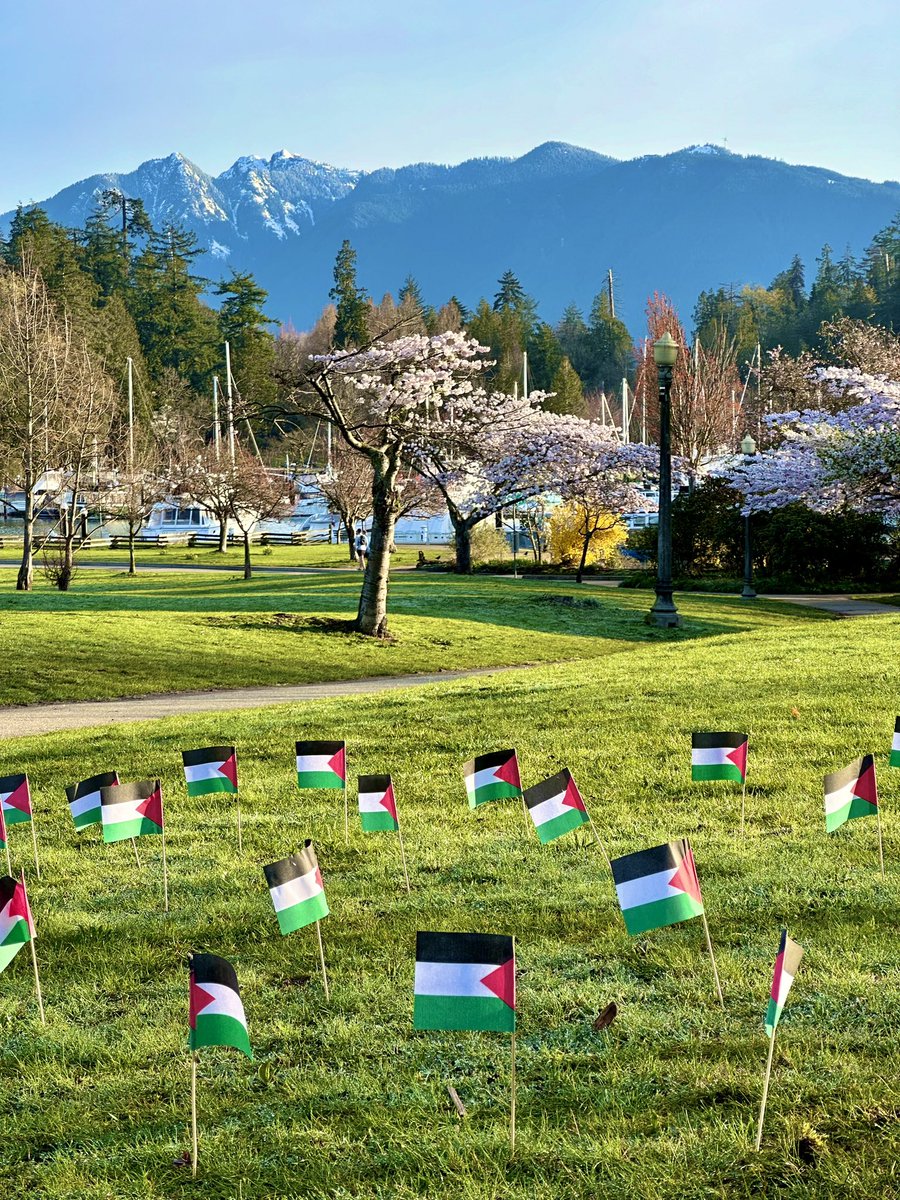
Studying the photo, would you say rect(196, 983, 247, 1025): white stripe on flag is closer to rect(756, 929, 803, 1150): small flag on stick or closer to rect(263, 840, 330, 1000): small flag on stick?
rect(263, 840, 330, 1000): small flag on stick

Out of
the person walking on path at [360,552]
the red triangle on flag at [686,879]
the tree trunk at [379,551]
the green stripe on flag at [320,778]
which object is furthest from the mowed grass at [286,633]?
the red triangle on flag at [686,879]

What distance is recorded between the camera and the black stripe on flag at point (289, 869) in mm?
3814

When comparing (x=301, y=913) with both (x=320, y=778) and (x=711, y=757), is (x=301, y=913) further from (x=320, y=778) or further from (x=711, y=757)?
(x=711, y=757)

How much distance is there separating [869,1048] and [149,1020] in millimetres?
2526

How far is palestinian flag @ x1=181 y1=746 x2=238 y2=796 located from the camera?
5.97m

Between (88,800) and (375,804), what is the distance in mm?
1448

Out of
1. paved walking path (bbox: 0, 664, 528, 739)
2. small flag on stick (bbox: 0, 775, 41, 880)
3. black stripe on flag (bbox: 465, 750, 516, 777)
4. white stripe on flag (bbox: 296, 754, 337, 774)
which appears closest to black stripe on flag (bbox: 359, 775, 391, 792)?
black stripe on flag (bbox: 465, 750, 516, 777)

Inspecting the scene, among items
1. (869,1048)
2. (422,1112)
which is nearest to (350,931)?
(422,1112)

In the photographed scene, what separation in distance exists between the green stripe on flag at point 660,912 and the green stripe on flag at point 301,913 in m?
1.10

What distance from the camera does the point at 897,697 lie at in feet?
32.0

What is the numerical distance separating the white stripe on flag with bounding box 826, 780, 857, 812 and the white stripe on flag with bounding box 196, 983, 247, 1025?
2.78 metres

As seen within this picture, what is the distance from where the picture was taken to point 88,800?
5.43 meters

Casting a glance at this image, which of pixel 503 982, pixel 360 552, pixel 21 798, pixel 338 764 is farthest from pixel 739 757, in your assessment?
pixel 360 552

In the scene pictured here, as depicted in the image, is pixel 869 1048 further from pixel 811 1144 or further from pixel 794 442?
pixel 794 442
